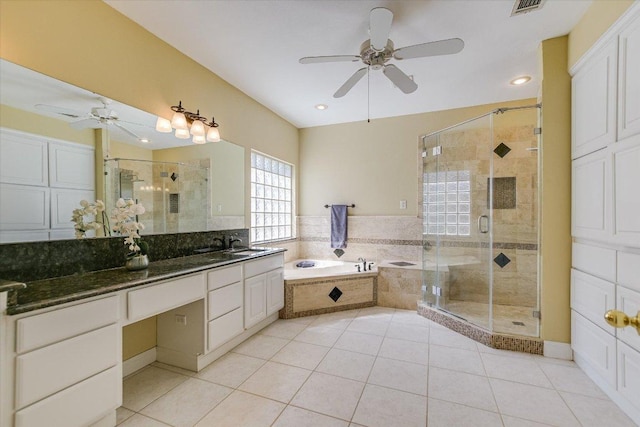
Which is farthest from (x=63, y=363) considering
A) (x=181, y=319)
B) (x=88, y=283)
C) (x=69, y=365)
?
(x=181, y=319)

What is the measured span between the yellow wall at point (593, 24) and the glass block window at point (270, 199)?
10.8 feet

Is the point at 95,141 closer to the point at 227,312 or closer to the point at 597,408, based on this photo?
the point at 227,312

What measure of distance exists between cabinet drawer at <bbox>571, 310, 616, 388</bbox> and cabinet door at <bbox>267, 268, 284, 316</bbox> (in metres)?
2.66

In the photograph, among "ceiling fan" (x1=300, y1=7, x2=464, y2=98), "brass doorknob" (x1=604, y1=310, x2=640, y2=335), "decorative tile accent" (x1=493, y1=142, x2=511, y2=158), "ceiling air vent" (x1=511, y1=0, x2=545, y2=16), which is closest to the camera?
"brass doorknob" (x1=604, y1=310, x2=640, y2=335)

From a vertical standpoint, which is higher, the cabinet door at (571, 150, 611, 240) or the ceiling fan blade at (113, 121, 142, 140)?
the ceiling fan blade at (113, 121, 142, 140)

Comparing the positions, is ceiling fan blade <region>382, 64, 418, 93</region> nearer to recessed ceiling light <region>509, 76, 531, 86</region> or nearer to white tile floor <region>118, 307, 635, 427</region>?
recessed ceiling light <region>509, 76, 531, 86</region>

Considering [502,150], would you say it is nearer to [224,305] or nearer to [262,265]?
[262,265]

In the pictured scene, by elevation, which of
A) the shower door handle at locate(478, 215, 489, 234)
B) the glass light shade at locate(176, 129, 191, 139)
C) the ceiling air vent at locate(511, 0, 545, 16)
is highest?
the ceiling air vent at locate(511, 0, 545, 16)

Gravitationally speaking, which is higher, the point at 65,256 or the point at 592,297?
the point at 65,256

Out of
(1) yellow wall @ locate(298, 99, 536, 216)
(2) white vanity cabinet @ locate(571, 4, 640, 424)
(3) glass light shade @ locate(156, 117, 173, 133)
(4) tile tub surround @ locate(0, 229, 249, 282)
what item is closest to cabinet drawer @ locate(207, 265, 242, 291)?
(4) tile tub surround @ locate(0, 229, 249, 282)

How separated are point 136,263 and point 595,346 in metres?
3.32

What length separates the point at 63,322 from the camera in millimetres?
1254

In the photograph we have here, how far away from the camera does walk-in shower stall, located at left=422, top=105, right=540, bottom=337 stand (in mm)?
2881

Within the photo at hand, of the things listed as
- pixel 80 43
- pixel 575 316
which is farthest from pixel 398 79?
pixel 575 316
